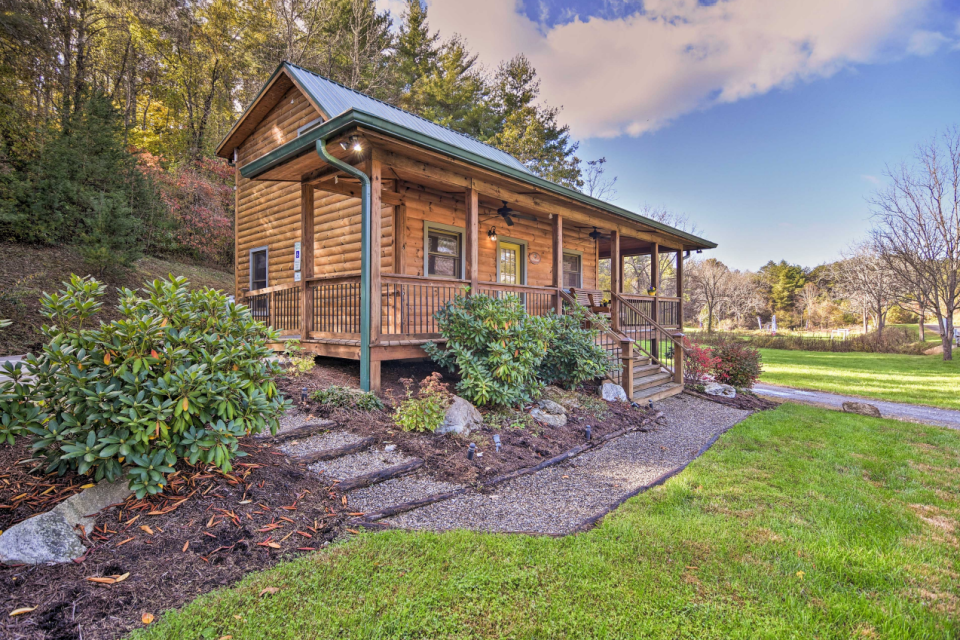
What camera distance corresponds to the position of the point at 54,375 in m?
2.51

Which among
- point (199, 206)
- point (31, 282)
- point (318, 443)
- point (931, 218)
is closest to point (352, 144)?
point (318, 443)

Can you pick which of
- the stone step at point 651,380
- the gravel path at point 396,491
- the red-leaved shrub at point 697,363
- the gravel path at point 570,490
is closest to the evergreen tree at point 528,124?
the red-leaved shrub at point 697,363

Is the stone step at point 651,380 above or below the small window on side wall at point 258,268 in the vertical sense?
below

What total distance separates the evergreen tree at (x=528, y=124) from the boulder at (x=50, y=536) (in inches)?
899

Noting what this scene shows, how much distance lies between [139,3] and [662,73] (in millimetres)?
20175

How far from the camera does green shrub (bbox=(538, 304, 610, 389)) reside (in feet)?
20.8

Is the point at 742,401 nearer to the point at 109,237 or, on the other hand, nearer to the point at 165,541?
the point at 165,541

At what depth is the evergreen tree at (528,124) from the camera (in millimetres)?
22688

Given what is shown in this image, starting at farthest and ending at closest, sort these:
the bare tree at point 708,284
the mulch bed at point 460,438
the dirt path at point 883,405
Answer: the bare tree at point 708,284, the dirt path at point 883,405, the mulch bed at point 460,438

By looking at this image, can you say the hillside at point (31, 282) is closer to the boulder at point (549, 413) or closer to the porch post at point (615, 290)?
the boulder at point (549, 413)

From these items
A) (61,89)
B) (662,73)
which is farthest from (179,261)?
(662,73)

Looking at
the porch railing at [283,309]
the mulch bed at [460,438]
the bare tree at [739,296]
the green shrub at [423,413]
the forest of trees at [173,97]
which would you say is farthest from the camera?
the bare tree at [739,296]

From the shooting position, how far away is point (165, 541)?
7.65ft

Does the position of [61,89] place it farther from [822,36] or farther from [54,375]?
[822,36]
